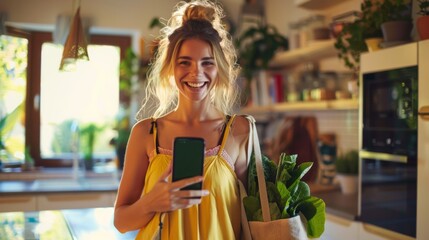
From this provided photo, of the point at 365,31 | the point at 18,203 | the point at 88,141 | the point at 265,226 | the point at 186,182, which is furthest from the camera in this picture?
the point at 88,141

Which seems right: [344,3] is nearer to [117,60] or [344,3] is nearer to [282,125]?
[282,125]

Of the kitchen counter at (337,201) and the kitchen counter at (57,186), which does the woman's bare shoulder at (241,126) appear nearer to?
the kitchen counter at (337,201)

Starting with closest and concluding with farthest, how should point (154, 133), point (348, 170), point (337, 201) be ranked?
point (154, 133), point (337, 201), point (348, 170)

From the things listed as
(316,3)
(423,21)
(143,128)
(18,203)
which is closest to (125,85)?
(18,203)

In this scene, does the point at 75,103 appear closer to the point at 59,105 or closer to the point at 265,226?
the point at 59,105

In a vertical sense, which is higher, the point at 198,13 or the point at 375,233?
the point at 198,13

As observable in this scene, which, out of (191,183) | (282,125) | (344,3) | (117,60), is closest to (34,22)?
(117,60)

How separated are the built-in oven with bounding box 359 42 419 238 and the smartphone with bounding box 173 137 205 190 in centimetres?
124

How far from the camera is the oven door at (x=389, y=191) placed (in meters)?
1.80

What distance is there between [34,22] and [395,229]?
10.0 ft

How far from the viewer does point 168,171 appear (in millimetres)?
898

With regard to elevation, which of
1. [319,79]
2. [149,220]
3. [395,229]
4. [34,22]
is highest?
[34,22]

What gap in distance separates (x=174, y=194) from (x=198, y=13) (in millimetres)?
494

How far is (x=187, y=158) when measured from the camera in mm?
870
